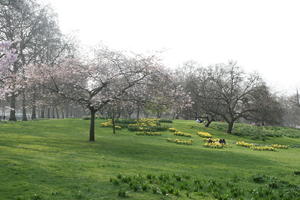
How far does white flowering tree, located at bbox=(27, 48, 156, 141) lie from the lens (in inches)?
727

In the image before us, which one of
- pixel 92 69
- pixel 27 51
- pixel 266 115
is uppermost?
pixel 27 51

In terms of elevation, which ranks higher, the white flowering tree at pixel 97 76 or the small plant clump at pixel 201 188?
the white flowering tree at pixel 97 76

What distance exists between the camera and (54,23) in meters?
36.9

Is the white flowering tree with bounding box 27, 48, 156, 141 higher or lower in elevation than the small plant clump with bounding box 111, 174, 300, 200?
higher

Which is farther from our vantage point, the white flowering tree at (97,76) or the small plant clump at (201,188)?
the white flowering tree at (97,76)

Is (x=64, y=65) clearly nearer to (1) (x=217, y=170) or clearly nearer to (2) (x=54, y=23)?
(1) (x=217, y=170)

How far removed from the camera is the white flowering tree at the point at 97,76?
727 inches

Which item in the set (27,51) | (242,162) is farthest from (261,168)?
(27,51)

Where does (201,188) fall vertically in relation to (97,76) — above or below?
below

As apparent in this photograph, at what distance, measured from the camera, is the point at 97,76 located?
1875 centimetres

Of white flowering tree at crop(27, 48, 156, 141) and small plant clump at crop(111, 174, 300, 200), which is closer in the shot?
small plant clump at crop(111, 174, 300, 200)

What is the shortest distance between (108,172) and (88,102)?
30.7ft

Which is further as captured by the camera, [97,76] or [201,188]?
[97,76]

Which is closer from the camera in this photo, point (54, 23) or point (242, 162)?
point (242, 162)
